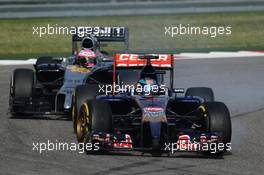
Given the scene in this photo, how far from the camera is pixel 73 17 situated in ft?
109

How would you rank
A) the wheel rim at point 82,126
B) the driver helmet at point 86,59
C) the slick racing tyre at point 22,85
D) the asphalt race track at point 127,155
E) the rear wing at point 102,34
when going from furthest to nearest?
the rear wing at point 102,34 < the driver helmet at point 86,59 < the slick racing tyre at point 22,85 < the wheel rim at point 82,126 < the asphalt race track at point 127,155

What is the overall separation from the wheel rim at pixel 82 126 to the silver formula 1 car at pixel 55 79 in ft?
7.26

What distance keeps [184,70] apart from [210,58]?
9.57 ft

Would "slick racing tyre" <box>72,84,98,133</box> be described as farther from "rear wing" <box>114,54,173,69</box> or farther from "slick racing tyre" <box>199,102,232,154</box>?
"slick racing tyre" <box>199,102,232,154</box>

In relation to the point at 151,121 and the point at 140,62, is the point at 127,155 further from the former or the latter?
the point at 140,62

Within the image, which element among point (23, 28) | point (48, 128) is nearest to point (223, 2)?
point (23, 28)

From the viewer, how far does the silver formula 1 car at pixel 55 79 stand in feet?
53.4

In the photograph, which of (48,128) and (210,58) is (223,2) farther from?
(48,128)

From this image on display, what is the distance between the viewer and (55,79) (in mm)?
17828

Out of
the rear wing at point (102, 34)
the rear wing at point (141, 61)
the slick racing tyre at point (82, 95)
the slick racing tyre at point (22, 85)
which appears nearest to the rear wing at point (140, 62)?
the rear wing at point (141, 61)

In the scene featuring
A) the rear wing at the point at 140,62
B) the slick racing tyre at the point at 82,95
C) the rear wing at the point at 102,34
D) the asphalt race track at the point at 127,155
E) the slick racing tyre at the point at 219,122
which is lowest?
the asphalt race track at the point at 127,155

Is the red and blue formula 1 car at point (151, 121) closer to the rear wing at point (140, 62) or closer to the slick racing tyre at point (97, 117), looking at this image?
the slick racing tyre at point (97, 117)

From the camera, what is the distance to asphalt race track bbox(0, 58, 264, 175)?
1165 centimetres

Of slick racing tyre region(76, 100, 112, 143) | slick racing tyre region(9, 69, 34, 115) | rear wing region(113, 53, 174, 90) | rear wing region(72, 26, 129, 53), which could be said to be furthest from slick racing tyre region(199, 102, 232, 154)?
rear wing region(72, 26, 129, 53)
